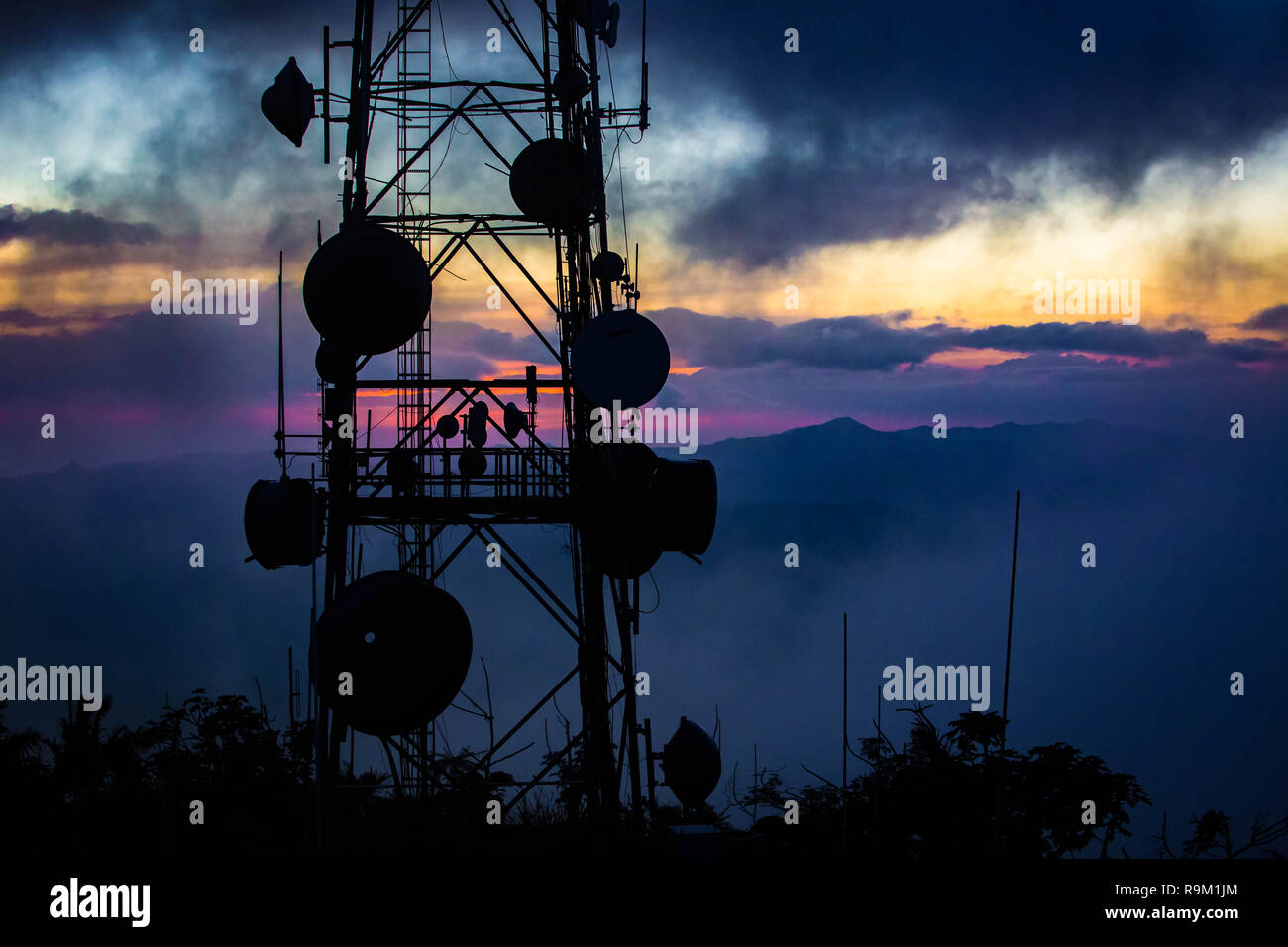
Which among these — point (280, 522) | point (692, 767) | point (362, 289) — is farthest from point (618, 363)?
point (692, 767)

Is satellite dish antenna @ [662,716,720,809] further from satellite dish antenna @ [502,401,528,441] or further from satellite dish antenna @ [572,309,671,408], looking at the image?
satellite dish antenna @ [572,309,671,408]

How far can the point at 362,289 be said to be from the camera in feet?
38.2

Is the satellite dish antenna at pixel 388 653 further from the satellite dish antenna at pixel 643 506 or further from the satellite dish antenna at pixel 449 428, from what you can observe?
the satellite dish antenna at pixel 449 428

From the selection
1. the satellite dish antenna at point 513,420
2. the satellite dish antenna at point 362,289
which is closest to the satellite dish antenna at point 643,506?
the satellite dish antenna at point 513,420

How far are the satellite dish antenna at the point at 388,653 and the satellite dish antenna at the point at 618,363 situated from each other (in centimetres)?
314

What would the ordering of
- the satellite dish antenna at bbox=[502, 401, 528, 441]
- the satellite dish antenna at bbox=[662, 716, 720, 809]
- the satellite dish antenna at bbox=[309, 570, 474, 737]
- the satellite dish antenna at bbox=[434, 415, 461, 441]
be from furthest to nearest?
the satellite dish antenna at bbox=[434, 415, 461, 441] → the satellite dish antenna at bbox=[662, 716, 720, 809] → the satellite dish antenna at bbox=[502, 401, 528, 441] → the satellite dish antenna at bbox=[309, 570, 474, 737]

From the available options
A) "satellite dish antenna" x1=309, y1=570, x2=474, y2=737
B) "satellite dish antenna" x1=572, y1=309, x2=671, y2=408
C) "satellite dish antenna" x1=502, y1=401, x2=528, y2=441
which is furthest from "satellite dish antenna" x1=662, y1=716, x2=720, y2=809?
"satellite dish antenna" x1=572, y1=309, x2=671, y2=408

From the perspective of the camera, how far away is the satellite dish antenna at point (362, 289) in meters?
11.7

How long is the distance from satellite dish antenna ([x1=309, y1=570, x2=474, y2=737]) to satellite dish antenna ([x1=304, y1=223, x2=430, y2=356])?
280cm

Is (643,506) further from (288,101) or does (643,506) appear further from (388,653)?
(288,101)

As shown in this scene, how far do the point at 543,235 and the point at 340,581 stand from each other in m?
6.01

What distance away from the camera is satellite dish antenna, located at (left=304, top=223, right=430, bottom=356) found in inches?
459
